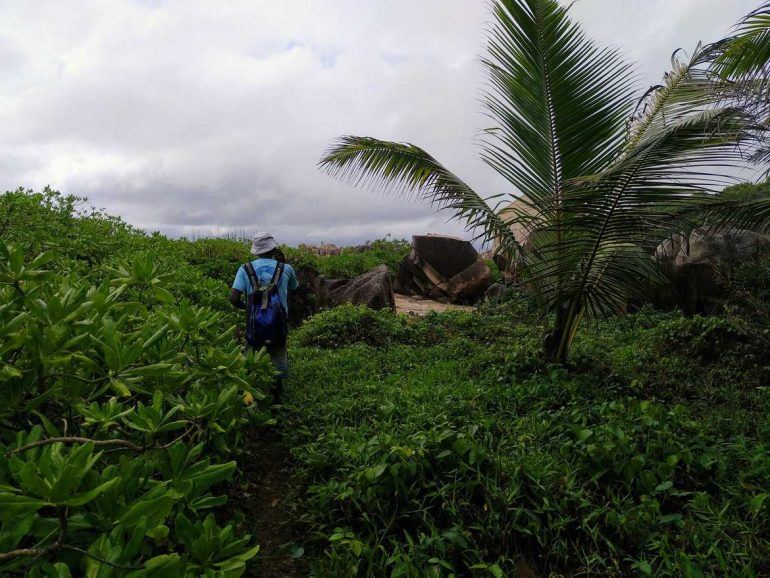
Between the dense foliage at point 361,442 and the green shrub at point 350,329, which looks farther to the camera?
the green shrub at point 350,329

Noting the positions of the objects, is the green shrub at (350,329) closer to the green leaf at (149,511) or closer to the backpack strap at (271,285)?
the backpack strap at (271,285)

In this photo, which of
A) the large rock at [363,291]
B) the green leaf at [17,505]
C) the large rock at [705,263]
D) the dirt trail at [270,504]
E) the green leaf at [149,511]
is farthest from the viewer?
the large rock at [363,291]

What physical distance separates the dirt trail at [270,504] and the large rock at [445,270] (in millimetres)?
8642

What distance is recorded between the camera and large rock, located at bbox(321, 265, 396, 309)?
29.1 ft

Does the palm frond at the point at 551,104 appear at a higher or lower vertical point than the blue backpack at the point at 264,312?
higher

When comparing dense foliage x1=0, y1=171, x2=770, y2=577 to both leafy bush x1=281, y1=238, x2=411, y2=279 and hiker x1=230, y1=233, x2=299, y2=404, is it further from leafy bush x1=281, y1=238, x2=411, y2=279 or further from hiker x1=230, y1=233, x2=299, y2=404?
leafy bush x1=281, y1=238, x2=411, y2=279

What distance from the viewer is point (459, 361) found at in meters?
5.64

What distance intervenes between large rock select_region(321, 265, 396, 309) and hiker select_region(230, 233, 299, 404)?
4.10 metres

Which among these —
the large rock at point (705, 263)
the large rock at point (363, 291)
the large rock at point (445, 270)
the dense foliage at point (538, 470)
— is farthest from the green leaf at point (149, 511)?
the large rock at point (445, 270)

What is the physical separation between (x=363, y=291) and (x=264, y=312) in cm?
482

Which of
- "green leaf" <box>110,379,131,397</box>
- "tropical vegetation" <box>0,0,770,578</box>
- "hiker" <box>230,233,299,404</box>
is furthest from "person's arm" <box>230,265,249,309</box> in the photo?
"green leaf" <box>110,379,131,397</box>

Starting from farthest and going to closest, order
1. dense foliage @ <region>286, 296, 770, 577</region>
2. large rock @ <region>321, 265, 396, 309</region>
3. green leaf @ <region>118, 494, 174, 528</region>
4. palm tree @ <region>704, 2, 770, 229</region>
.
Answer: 1. large rock @ <region>321, 265, 396, 309</region>
2. palm tree @ <region>704, 2, 770, 229</region>
3. dense foliage @ <region>286, 296, 770, 577</region>
4. green leaf @ <region>118, 494, 174, 528</region>

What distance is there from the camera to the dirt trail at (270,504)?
2463mm

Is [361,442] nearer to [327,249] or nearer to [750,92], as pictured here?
[750,92]
